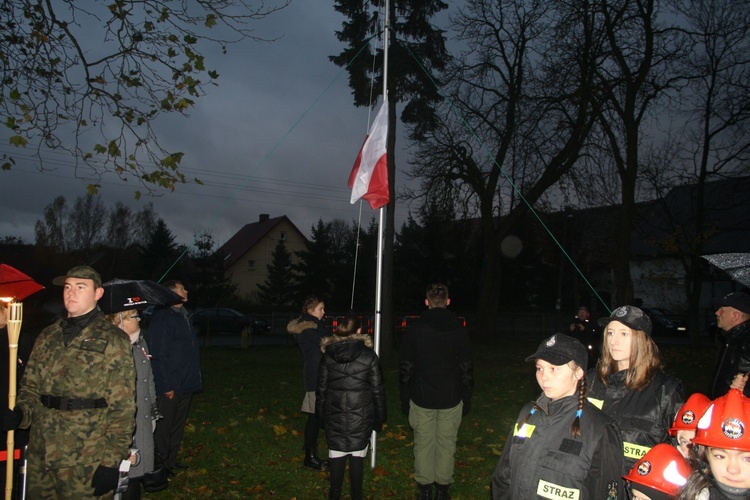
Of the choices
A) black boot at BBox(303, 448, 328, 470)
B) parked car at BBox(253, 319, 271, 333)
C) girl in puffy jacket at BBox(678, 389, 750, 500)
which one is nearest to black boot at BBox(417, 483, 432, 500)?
black boot at BBox(303, 448, 328, 470)

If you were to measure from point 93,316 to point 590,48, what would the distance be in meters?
18.3

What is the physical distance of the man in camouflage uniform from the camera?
13.2 feet

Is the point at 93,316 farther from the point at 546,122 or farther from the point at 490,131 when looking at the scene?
the point at 490,131

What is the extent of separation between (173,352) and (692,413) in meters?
5.10

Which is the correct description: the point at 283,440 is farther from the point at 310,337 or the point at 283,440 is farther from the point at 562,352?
the point at 562,352

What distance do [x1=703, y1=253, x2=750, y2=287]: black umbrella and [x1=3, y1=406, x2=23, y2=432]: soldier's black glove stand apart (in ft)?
15.7

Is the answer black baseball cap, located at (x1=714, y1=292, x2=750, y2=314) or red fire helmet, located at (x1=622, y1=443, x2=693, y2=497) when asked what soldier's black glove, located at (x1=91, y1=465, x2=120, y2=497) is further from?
black baseball cap, located at (x1=714, y1=292, x2=750, y2=314)

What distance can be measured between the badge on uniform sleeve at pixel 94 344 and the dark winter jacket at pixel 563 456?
8.80 ft

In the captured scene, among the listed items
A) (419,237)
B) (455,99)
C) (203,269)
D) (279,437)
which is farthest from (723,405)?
(203,269)

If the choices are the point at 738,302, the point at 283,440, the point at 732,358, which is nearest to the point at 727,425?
the point at 732,358

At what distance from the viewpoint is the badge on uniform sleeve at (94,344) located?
4129 mm

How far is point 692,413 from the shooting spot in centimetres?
289

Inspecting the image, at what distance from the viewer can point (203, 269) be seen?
4259cm

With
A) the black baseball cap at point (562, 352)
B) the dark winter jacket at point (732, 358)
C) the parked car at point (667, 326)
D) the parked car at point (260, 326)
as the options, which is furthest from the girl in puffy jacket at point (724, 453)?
the parked car at point (667, 326)
